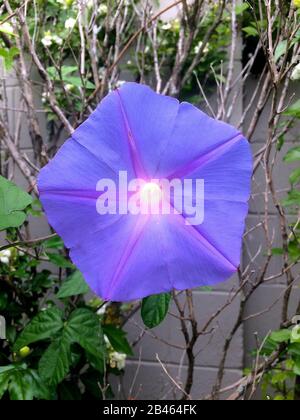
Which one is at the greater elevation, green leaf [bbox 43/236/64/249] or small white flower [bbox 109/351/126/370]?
green leaf [bbox 43/236/64/249]

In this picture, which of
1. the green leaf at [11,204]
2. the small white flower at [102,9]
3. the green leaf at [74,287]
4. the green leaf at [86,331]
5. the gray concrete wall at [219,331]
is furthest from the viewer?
the gray concrete wall at [219,331]

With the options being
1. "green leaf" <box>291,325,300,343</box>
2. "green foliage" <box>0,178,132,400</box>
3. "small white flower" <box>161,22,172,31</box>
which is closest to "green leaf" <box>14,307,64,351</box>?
"green foliage" <box>0,178,132,400</box>

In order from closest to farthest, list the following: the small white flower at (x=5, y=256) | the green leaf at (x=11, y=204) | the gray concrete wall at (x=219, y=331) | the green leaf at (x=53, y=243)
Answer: the green leaf at (x=11, y=204)
the green leaf at (x=53, y=243)
the small white flower at (x=5, y=256)
the gray concrete wall at (x=219, y=331)

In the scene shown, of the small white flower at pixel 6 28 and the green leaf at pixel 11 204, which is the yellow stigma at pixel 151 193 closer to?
the green leaf at pixel 11 204

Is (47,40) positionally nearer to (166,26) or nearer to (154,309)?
(166,26)

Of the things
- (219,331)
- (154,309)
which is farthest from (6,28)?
(219,331)

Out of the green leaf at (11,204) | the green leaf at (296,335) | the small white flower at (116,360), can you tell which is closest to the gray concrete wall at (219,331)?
the small white flower at (116,360)

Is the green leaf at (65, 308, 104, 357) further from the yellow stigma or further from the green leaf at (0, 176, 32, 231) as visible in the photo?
the yellow stigma
